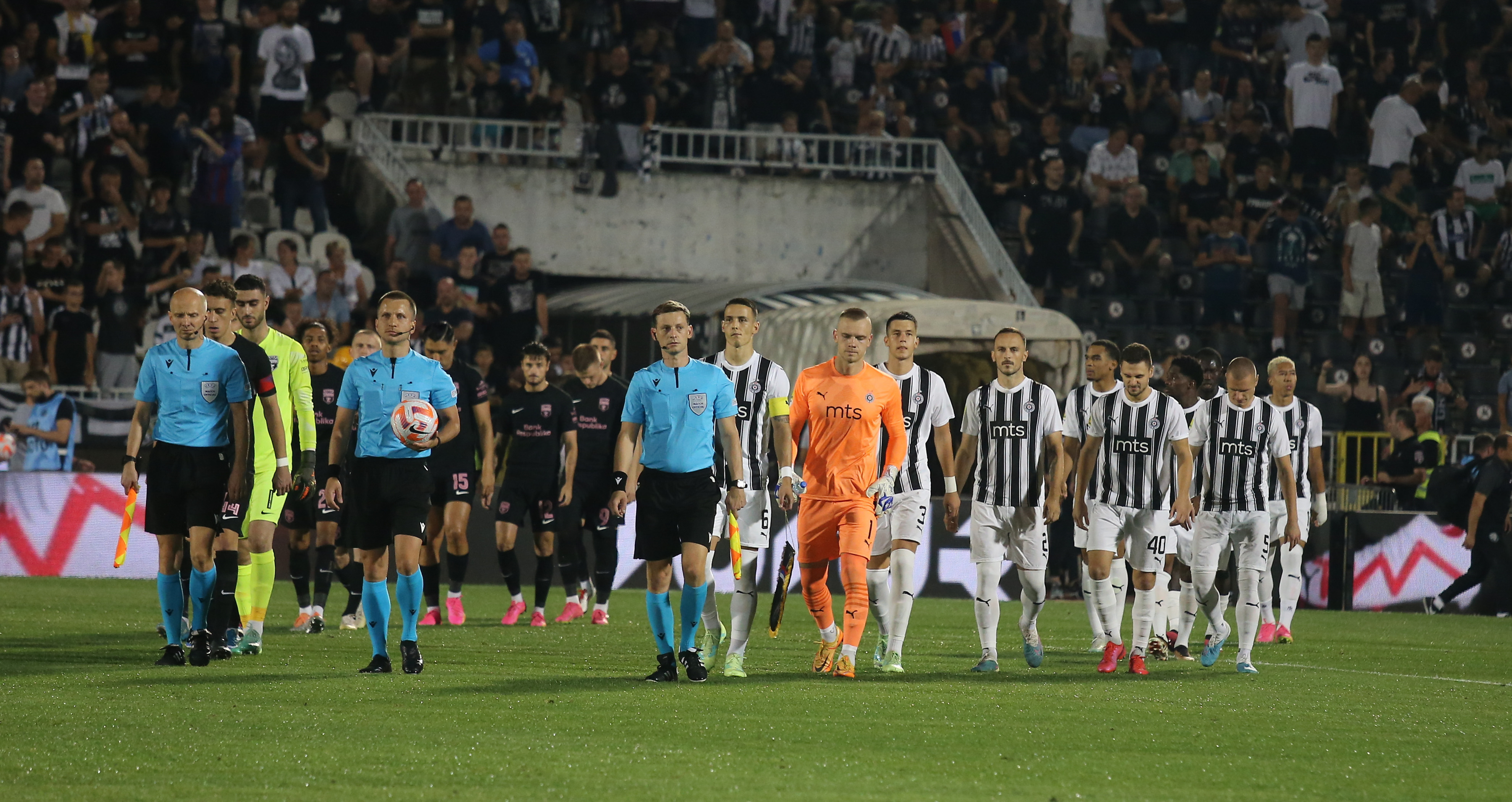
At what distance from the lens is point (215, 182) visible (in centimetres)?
2202

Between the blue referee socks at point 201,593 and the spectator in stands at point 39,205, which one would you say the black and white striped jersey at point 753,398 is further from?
the spectator in stands at point 39,205

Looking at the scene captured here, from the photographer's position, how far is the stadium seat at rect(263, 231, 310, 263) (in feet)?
74.0

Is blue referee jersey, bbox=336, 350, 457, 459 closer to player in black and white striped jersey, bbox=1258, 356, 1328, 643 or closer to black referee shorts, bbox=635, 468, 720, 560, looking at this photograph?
black referee shorts, bbox=635, 468, 720, 560

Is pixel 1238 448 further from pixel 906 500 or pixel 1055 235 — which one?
pixel 1055 235

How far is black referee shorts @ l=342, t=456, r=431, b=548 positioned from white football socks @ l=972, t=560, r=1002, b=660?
3.49 m

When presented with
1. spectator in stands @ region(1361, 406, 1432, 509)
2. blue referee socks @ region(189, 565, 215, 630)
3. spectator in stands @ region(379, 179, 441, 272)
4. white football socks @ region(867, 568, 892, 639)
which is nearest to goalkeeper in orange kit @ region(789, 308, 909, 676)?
white football socks @ region(867, 568, 892, 639)

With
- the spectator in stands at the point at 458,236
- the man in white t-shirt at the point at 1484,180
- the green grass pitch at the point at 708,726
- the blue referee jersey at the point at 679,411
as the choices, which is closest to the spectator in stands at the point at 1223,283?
the man in white t-shirt at the point at 1484,180

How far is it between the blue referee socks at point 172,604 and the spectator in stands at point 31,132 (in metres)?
13.4

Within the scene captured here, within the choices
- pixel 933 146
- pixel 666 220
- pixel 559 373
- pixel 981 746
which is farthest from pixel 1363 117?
pixel 981 746

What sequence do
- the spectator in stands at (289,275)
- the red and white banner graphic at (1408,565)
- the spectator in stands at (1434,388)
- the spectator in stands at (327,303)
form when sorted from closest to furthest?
the red and white banner graphic at (1408,565) < the spectator in stands at (327,303) < the spectator in stands at (289,275) < the spectator in stands at (1434,388)

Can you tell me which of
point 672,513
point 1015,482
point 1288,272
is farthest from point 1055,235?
point 672,513

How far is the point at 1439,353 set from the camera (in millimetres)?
23125

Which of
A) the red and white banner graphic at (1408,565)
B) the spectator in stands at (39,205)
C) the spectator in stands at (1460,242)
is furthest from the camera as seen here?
the spectator in stands at (1460,242)

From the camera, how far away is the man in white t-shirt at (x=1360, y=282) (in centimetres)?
2572
